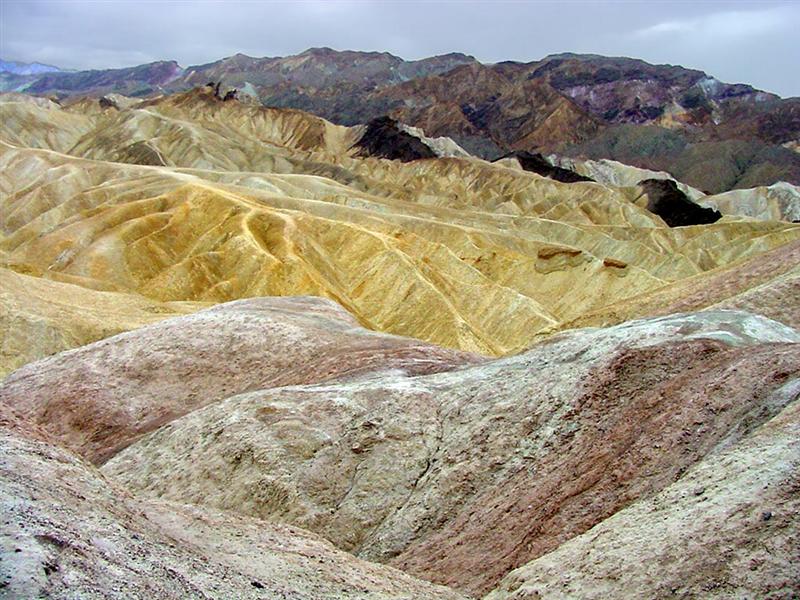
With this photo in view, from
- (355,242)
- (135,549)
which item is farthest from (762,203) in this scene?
(135,549)

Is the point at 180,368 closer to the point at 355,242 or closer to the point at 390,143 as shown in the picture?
the point at 355,242

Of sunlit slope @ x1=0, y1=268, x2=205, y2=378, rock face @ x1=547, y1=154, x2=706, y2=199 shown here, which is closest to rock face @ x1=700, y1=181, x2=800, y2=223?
rock face @ x1=547, y1=154, x2=706, y2=199

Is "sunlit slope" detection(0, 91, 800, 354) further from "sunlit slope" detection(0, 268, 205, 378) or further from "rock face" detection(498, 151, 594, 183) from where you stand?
"rock face" detection(498, 151, 594, 183)

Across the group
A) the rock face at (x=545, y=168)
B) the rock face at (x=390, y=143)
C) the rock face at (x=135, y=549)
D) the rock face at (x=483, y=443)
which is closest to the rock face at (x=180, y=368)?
the rock face at (x=483, y=443)

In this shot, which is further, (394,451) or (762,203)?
(762,203)

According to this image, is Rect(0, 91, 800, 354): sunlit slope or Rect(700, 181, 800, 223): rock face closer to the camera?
Rect(0, 91, 800, 354): sunlit slope
